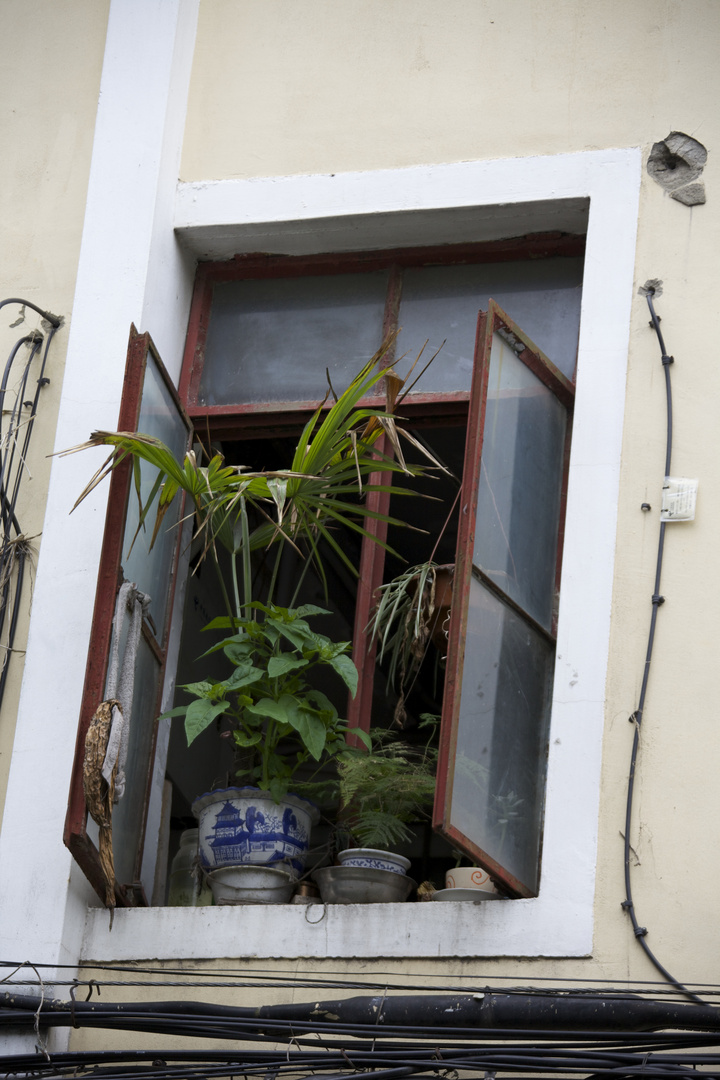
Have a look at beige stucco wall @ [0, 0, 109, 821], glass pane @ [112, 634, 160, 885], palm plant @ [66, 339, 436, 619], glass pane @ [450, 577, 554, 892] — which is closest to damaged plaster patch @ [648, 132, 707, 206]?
palm plant @ [66, 339, 436, 619]

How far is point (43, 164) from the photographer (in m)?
6.66

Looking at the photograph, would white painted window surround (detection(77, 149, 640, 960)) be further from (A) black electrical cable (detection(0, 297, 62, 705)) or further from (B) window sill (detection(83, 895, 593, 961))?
(A) black electrical cable (detection(0, 297, 62, 705))

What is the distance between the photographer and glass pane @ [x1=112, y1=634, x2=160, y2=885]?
5551mm

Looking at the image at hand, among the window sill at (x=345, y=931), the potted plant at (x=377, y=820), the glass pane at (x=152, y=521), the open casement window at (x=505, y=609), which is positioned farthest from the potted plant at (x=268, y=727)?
the open casement window at (x=505, y=609)

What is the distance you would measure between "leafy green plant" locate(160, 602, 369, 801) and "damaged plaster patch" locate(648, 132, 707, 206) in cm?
199

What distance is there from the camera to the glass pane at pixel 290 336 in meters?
6.45

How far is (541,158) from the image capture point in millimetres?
6234

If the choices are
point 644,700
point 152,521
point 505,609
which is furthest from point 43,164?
point 644,700

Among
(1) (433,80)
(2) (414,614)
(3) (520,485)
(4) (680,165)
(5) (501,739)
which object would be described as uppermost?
(1) (433,80)

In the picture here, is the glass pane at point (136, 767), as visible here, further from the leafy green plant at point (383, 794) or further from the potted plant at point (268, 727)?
the leafy green plant at point (383, 794)

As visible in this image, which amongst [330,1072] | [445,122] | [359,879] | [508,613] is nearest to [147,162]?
[445,122]

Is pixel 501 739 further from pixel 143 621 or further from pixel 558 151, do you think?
pixel 558 151

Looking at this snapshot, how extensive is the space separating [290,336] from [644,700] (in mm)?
2162

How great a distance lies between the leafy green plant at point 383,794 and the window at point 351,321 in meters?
0.82
